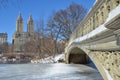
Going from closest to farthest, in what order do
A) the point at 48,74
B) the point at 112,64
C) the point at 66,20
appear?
1. the point at 112,64
2. the point at 48,74
3. the point at 66,20

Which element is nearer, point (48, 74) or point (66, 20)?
point (48, 74)

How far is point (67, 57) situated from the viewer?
99.6 ft

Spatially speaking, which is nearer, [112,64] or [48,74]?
[112,64]

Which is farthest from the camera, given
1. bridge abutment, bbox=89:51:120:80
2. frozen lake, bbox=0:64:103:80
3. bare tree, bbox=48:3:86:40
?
bare tree, bbox=48:3:86:40

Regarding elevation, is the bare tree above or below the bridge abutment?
above

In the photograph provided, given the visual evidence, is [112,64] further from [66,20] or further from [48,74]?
[66,20]

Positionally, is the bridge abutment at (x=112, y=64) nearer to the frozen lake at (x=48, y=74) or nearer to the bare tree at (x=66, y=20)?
the frozen lake at (x=48, y=74)

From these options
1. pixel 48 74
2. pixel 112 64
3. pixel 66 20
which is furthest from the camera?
pixel 66 20

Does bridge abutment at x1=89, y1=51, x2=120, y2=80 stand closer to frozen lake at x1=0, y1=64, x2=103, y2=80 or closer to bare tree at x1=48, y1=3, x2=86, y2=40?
frozen lake at x1=0, y1=64, x2=103, y2=80

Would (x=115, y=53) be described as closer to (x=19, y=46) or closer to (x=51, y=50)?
(x=51, y=50)

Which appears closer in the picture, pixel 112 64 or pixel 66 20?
pixel 112 64

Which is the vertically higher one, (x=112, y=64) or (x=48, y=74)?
(x=112, y=64)

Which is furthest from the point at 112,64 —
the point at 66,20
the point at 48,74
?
the point at 66,20

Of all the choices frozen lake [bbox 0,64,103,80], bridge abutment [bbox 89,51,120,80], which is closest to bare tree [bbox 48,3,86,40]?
frozen lake [bbox 0,64,103,80]
